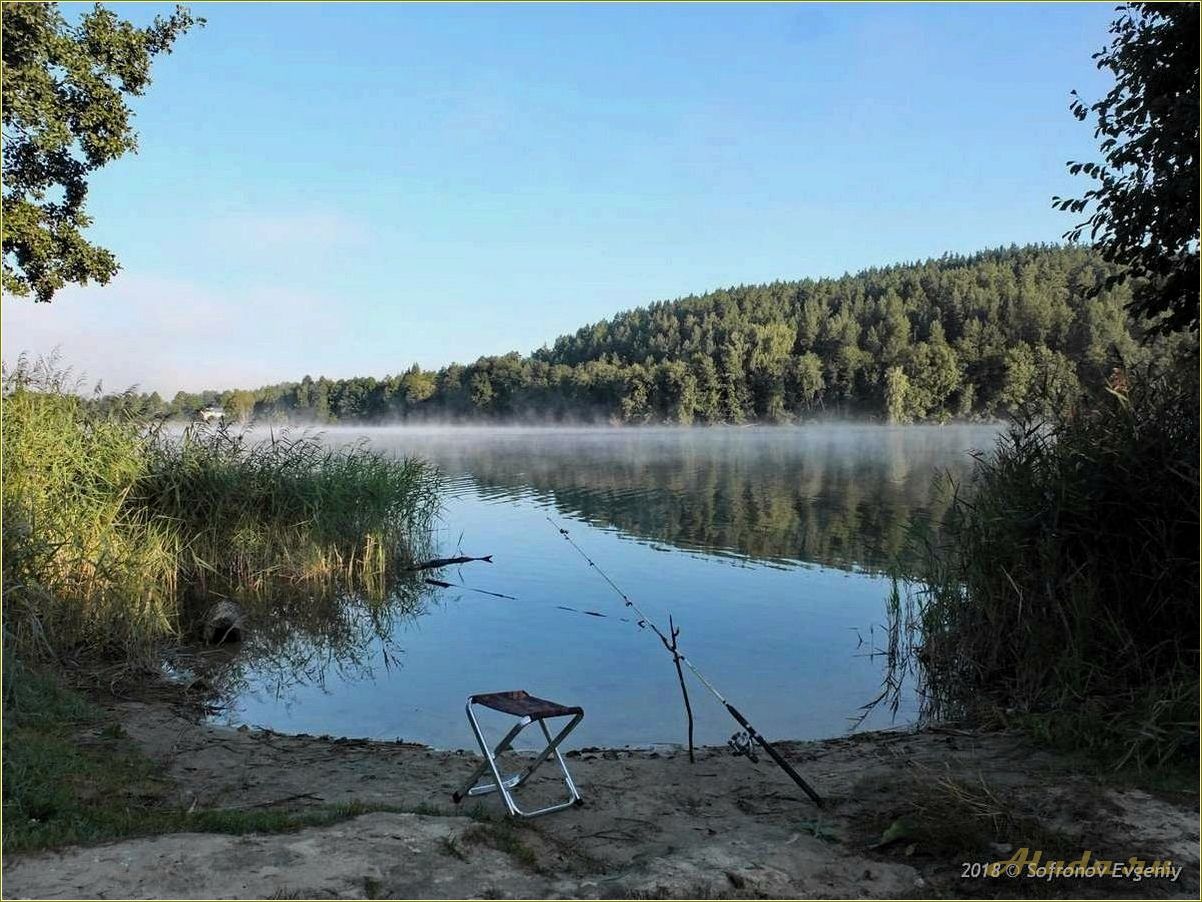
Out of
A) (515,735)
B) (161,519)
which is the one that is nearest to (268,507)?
(161,519)

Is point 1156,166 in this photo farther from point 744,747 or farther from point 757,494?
point 757,494

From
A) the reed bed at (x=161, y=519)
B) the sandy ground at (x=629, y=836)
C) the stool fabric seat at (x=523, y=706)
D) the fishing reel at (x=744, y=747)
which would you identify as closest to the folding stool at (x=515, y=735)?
the stool fabric seat at (x=523, y=706)

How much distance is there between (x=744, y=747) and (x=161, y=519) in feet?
28.7

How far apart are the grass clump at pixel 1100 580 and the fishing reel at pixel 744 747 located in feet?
6.00

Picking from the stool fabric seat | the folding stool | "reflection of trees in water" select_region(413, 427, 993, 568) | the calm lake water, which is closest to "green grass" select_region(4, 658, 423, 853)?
the folding stool

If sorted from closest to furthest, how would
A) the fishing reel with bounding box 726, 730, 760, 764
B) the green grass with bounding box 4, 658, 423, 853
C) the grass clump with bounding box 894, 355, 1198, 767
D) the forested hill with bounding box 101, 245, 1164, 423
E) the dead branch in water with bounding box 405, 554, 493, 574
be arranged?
the green grass with bounding box 4, 658, 423, 853 → the grass clump with bounding box 894, 355, 1198, 767 → the fishing reel with bounding box 726, 730, 760, 764 → the dead branch in water with bounding box 405, 554, 493, 574 → the forested hill with bounding box 101, 245, 1164, 423

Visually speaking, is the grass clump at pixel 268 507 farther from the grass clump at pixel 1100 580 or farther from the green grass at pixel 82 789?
the grass clump at pixel 1100 580

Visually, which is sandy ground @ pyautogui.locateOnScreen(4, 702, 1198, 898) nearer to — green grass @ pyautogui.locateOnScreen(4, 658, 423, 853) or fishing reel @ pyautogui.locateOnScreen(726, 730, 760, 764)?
fishing reel @ pyautogui.locateOnScreen(726, 730, 760, 764)

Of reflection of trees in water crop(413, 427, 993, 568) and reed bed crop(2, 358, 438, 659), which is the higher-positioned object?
reed bed crop(2, 358, 438, 659)

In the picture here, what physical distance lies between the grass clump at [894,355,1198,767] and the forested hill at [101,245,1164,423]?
78134mm

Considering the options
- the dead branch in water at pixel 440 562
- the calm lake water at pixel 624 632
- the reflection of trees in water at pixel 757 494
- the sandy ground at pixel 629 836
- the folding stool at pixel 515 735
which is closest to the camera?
the sandy ground at pixel 629 836

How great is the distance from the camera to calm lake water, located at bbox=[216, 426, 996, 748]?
8.16 m

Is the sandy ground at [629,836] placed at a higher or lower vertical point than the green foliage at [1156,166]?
lower

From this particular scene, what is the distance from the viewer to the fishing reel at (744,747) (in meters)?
5.95
